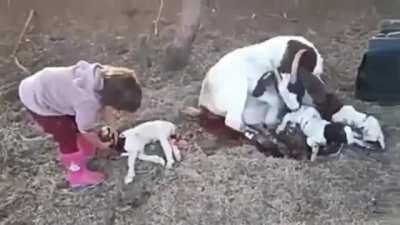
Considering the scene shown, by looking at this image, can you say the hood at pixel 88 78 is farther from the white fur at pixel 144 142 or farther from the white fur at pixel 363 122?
the white fur at pixel 363 122

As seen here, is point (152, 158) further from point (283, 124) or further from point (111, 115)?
point (283, 124)

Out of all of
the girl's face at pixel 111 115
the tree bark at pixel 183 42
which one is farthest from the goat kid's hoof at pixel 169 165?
the tree bark at pixel 183 42

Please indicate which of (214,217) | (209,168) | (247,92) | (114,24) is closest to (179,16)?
(114,24)

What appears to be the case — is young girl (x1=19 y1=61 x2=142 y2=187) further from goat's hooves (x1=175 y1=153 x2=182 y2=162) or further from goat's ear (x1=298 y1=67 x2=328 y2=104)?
goat's ear (x1=298 y1=67 x2=328 y2=104)

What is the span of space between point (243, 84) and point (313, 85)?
0.11 meters

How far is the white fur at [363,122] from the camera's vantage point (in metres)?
1.35

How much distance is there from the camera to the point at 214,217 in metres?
1.17

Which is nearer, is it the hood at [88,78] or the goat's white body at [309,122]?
the hood at [88,78]

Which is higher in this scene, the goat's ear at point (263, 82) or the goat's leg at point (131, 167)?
the goat's ear at point (263, 82)

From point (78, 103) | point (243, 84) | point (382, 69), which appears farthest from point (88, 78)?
point (382, 69)

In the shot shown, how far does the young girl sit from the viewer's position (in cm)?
121

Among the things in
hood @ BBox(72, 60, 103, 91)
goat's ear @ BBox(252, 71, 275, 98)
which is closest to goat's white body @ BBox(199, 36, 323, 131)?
goat's ear @ BBox(252, 71, 275, 98)

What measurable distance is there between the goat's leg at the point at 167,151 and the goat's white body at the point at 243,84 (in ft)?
0.39

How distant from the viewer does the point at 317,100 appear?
1380mm
